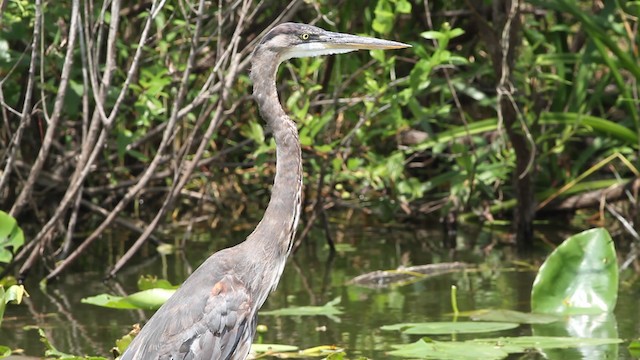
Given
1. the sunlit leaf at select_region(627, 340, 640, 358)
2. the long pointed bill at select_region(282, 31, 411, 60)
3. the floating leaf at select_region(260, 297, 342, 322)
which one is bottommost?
the sunlit leaf at select_region(627, 340, 640, 358)

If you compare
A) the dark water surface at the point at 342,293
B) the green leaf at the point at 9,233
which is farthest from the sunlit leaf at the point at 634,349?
the green leaf at the point at 9,233

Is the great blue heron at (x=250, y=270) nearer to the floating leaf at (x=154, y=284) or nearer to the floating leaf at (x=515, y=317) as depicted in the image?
the floating leaf at (x=154, y=284)

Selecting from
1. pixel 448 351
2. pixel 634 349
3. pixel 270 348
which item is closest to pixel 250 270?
pixel 270 348

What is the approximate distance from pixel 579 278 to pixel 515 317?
36cm

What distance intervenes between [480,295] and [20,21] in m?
2.76

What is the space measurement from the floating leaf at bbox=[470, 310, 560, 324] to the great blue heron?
1.65 m

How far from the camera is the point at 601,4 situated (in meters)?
8.22

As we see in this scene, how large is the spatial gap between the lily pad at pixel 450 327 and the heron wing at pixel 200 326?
1.39 meters

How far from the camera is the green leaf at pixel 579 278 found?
18.3ft

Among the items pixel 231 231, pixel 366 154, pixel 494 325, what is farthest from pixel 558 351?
pixel 231 231

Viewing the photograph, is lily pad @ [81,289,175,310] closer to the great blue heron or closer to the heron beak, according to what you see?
the great blue heron

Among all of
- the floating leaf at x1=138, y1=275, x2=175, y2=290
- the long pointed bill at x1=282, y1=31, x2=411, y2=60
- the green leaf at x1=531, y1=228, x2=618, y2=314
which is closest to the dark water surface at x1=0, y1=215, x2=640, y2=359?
the green leaf at x1=531, y1=228, x2=618, y2=314

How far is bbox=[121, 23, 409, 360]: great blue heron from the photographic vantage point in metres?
4.05

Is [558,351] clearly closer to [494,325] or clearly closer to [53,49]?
[494,325]
